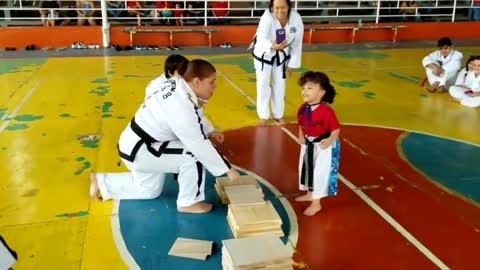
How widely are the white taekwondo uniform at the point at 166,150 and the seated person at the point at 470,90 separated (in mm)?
4808

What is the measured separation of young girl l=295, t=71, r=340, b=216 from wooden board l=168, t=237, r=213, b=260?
3.05 feet

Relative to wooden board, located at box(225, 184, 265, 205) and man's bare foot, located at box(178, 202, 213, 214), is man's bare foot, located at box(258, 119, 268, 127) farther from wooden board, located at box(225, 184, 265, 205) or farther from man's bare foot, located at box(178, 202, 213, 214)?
man's bare foot, located at box(178, 202, 213, 214)

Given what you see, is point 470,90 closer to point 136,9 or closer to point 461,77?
point 461,77

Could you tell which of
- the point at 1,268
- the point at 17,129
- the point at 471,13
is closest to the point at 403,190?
the point at 1,268

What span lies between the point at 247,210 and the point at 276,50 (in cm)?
275

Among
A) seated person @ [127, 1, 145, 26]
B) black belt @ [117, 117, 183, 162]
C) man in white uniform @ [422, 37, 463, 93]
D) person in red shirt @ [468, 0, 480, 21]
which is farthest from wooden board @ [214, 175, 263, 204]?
person in red shirt @ [468, 0, 480, 21]

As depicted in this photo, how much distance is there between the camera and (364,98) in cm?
736

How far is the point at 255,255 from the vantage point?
2895 mm

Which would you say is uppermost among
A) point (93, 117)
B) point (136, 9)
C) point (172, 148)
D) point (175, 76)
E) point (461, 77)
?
point (136, 9)

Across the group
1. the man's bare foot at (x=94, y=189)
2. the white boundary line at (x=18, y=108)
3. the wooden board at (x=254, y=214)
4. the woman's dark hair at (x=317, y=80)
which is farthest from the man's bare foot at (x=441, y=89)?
the white boundary line at (x=18, y=108)

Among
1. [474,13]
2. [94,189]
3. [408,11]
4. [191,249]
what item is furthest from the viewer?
[474,13]

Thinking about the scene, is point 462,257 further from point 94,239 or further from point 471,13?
point 471,13

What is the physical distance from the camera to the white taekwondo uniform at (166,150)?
352 cm

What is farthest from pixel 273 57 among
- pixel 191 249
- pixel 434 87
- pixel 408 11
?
pixel 408 11
